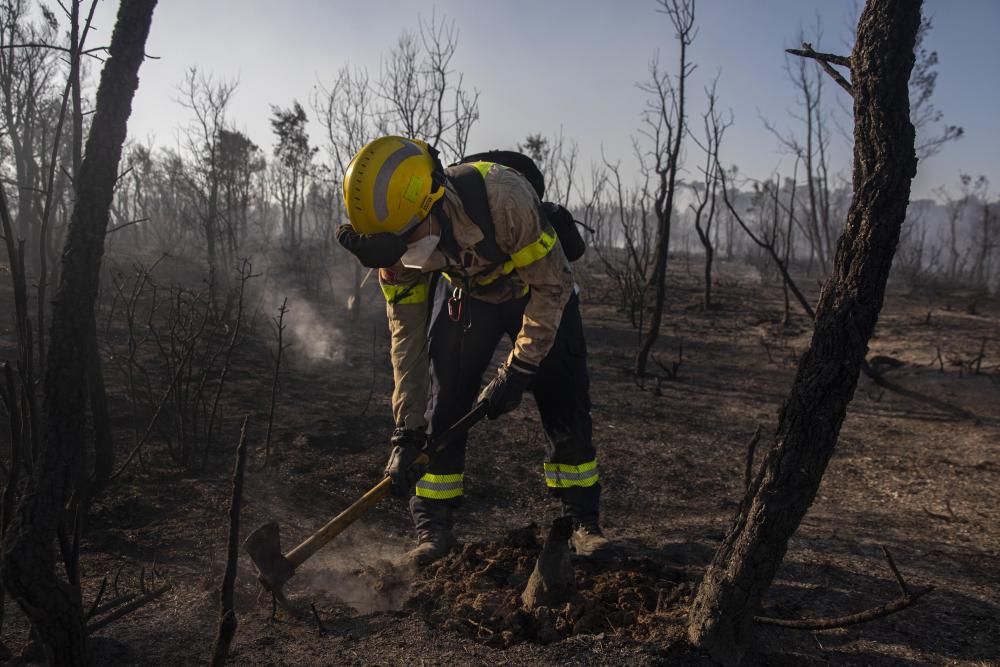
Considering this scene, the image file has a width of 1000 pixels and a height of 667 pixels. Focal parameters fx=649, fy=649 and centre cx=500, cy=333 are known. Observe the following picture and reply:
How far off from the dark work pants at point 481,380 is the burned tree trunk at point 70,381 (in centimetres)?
136

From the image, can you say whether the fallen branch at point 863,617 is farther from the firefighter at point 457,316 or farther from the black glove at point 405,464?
the black glove at point 405,464

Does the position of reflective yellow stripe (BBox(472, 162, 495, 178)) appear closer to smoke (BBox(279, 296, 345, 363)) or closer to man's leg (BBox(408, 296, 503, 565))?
man's leg (BBox(408, 296, 503, 565))

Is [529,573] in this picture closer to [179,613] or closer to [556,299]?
[556,299]

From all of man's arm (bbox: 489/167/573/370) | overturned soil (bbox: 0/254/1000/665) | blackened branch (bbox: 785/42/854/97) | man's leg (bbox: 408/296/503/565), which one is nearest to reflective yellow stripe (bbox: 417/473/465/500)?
man's leg (bbox: 408/296/503/565)

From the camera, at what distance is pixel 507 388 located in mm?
2613

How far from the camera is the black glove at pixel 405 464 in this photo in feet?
8.11

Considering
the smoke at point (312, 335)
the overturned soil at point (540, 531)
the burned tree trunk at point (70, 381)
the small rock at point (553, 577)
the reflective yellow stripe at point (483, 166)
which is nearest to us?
the burned tree trunk at point (70, 381)

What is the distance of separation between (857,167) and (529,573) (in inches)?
71.0

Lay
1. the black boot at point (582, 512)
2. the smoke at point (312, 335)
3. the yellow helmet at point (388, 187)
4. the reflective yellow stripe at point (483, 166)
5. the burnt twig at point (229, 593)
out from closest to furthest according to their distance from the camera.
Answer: the burnt twig at point (229, 593) < the yellow helmet at point (388, 187) < the reflective yellow stripe at point (483, 166) < the black boot at point (582, 512) < the smoke at point (312, 335)

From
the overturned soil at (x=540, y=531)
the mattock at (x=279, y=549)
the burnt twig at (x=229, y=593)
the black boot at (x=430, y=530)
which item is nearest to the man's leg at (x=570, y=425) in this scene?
the overturned soil at (x=540, y=531)

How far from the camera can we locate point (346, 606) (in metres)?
2.40

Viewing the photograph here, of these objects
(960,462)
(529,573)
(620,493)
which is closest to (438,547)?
(529,573)

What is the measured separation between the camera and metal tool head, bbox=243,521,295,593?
Result: 2.25 m

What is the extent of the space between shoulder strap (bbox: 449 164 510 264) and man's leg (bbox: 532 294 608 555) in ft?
1.70
